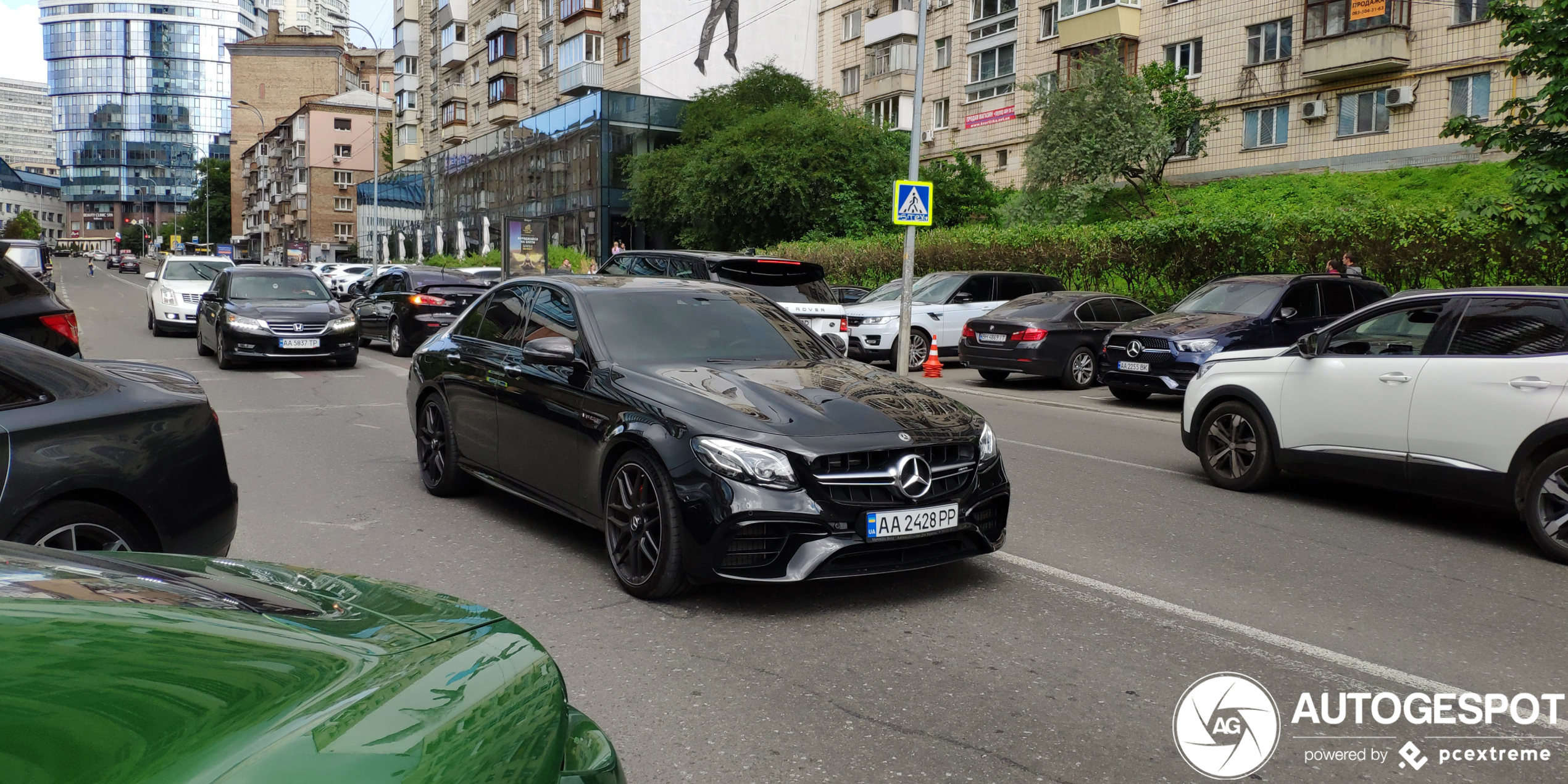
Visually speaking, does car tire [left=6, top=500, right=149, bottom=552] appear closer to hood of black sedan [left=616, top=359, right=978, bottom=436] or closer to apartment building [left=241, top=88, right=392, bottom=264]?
hood of black sedan [left=616, top=359, right=978, bottom=436]

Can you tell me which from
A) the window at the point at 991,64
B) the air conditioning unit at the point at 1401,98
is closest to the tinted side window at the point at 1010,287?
the air conditioning unit at the point at 1401,98

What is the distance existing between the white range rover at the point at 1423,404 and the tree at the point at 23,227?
180 m

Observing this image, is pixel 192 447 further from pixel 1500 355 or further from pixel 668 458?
pixel 1500 355

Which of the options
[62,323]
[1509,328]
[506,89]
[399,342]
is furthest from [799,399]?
[506,89]

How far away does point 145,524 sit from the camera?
4594mm

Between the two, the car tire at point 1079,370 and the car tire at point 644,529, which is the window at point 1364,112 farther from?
the car tire at point 644,529

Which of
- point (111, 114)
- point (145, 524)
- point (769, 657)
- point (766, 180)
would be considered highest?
point (111, 114)

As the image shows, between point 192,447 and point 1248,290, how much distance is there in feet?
45.1

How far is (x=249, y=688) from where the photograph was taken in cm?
167

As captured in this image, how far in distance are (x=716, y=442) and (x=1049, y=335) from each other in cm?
1313

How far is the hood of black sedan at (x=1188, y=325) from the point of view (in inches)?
573

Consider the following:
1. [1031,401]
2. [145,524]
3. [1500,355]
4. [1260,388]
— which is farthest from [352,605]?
[1031,401]

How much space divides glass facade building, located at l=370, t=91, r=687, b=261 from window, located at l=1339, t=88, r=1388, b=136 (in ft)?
89.5

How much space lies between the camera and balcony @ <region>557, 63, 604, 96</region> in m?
57.8
